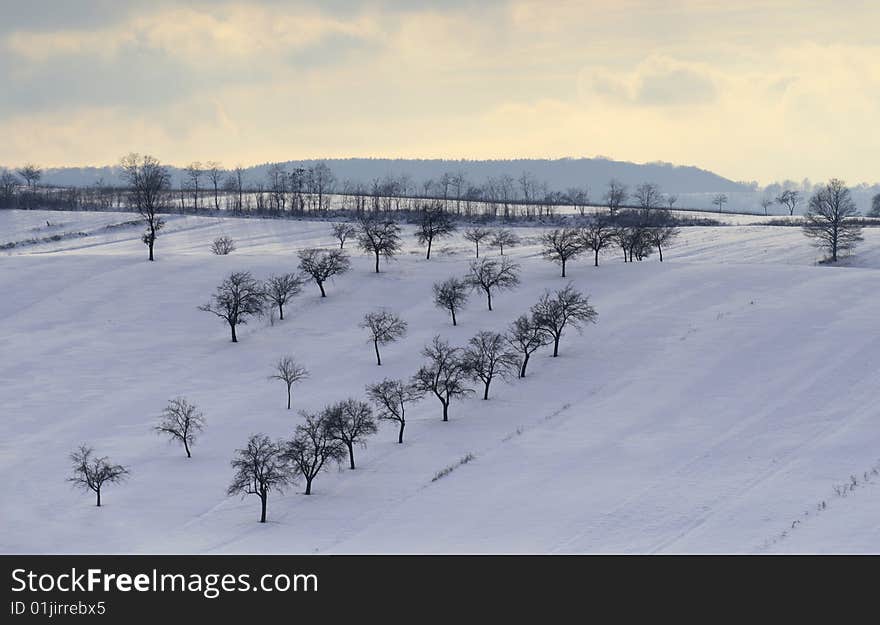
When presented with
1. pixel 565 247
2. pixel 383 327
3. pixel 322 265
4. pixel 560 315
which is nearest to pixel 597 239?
pixel 565 247

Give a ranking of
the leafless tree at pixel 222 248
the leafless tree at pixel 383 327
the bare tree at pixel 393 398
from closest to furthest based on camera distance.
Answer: the bare tree at pixel 393 398 → the leafless tree at pixel 383 327 → the leafless tree at pixel 222 248

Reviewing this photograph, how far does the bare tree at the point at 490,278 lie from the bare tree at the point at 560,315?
6.50 metres

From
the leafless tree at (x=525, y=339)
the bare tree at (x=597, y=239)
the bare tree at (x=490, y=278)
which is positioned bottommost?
the leafless tree at (x=525, y=339)

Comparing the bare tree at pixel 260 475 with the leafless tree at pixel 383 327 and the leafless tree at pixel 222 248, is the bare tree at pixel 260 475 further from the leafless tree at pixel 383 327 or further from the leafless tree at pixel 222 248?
the leafless tree at pixel 222 248

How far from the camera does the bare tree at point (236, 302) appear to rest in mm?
85375

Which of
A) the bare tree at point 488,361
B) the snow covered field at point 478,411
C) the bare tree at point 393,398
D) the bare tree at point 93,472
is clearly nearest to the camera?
the snow covered field at point 478,411

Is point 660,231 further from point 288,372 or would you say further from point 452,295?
point 288,372

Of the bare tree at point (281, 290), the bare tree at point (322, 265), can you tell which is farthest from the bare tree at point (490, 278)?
the bare tree at point (281, 290)

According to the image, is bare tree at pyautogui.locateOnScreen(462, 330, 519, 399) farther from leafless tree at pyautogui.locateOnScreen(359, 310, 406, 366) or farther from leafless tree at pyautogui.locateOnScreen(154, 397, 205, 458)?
leafless tree at pyautogui.locateOnScreen(154, 397, 205, 458)

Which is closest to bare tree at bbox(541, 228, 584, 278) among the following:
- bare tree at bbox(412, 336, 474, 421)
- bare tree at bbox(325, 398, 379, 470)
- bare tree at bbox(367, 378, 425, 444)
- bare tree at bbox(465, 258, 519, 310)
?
bare tree at bbox(465, 258, 519, 310)

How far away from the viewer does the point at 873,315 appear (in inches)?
3157

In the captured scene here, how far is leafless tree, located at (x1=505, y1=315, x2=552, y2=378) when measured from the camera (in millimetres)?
73500

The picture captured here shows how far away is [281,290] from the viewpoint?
295 feet
